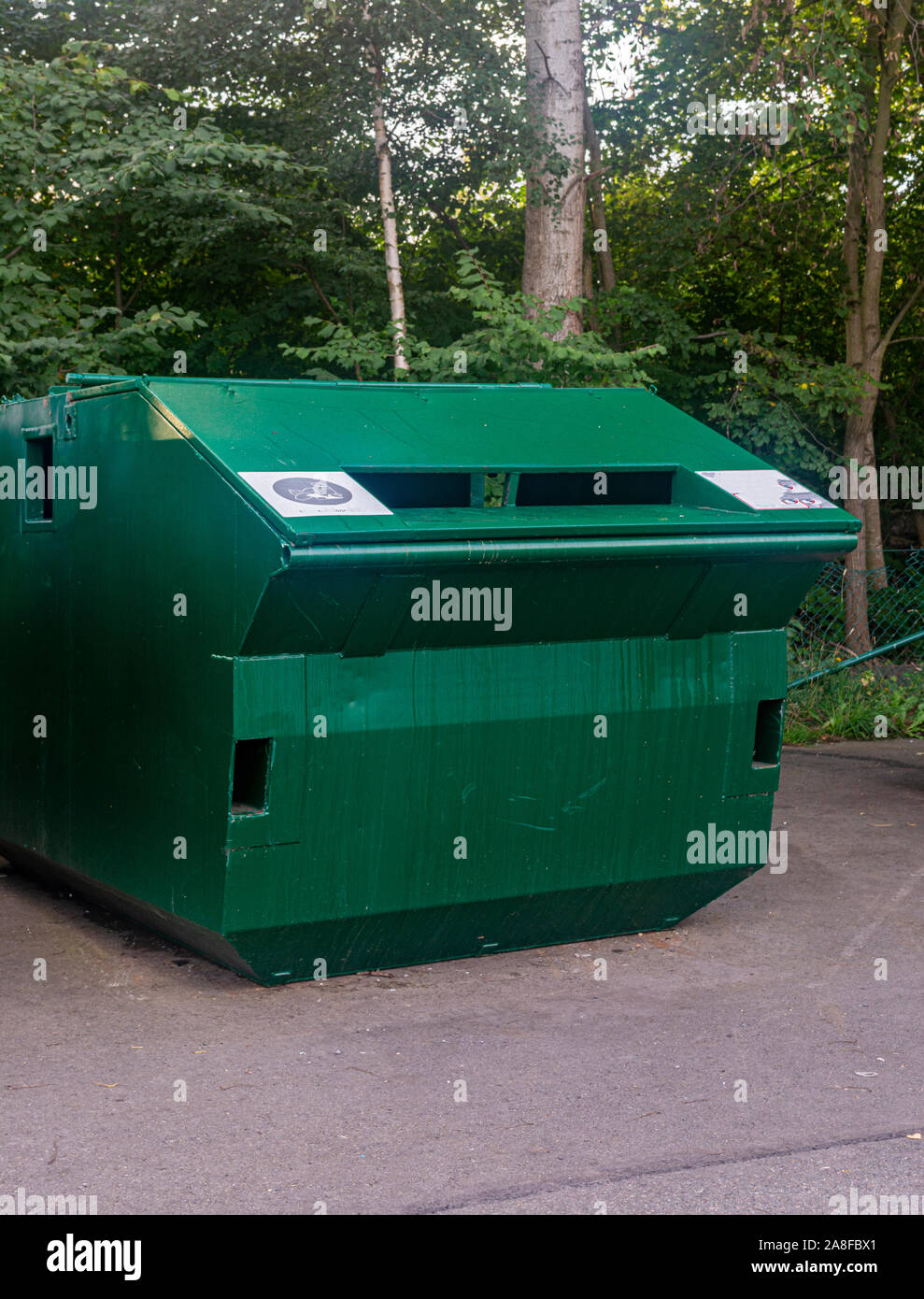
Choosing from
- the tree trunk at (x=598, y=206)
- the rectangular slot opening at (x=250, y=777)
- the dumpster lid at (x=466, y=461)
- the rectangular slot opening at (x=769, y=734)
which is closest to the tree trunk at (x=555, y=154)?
the tree trunk at (x=598, y=206)

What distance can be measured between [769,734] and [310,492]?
1.65 metres

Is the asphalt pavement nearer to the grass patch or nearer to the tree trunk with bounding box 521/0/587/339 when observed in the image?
the grass patch

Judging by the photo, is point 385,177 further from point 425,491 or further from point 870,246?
point 425,491

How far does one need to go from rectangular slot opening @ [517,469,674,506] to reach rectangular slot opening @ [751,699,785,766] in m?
0.68

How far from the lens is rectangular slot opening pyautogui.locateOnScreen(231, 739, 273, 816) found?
345cm

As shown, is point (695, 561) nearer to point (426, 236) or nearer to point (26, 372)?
point (26, 372)

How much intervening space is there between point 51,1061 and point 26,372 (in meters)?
4.13

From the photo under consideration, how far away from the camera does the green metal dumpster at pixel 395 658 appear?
11.3 ft

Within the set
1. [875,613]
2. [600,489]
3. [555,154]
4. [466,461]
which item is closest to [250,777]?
[466,461]

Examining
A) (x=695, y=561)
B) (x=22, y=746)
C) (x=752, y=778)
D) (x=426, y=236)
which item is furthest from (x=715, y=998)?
(x=426, y=236)

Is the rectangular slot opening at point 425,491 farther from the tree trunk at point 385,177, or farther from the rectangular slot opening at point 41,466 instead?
the tree trunk at point 385,177

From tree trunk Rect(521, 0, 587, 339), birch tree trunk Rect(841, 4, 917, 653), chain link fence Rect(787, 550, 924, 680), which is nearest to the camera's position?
tree trunk Rect(521, 0, 587, 339)

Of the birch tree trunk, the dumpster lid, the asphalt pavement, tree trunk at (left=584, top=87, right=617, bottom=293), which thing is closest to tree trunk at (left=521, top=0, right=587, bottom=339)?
tree trunk at (left=584, top=87, right=617, bottom=293)

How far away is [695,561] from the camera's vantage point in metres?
3.80
